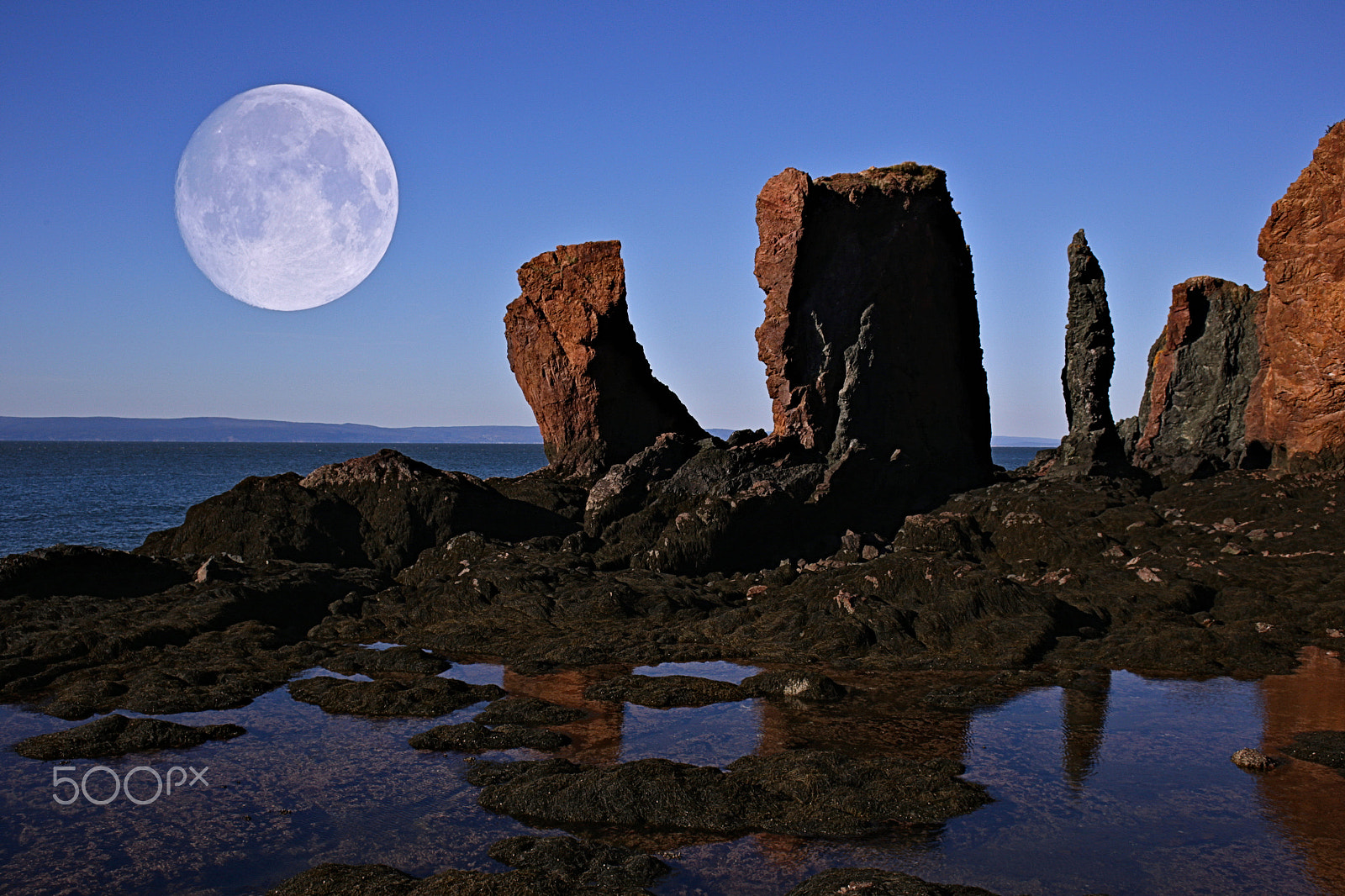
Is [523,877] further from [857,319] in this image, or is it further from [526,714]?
[857,319]

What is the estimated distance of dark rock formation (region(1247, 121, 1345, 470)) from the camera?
24.6m

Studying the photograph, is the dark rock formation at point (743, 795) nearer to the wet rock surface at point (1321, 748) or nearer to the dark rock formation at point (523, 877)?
the dark rock formation at point (523, 877)

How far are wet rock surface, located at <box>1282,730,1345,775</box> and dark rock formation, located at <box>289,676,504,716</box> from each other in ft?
28.6

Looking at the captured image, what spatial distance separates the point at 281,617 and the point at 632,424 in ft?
51.4

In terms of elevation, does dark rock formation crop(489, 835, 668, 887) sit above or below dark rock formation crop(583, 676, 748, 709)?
Answer: above

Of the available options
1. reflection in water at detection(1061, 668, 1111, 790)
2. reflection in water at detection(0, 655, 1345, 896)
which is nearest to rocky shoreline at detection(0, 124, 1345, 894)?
reflection in water at detection(1061, 668, 1111, 790)

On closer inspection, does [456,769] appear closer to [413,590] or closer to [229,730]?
[229,730]

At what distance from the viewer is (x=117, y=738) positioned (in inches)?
413

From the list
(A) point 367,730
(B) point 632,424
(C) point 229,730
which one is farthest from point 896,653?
(B) point 632,424

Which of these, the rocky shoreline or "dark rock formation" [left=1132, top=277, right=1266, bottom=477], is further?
"dark rock formation" [left=1132, top=277, right=1266, bottom=477]

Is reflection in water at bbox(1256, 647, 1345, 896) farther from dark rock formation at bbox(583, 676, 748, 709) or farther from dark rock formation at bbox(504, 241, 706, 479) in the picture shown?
dark rock formation at bbox(504, 241, 706, 479)

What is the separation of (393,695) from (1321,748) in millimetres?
9932

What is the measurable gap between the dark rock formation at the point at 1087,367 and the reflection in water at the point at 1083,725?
53.7 feet

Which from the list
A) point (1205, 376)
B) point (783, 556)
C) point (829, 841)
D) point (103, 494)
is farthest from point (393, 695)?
point (103, 494)
